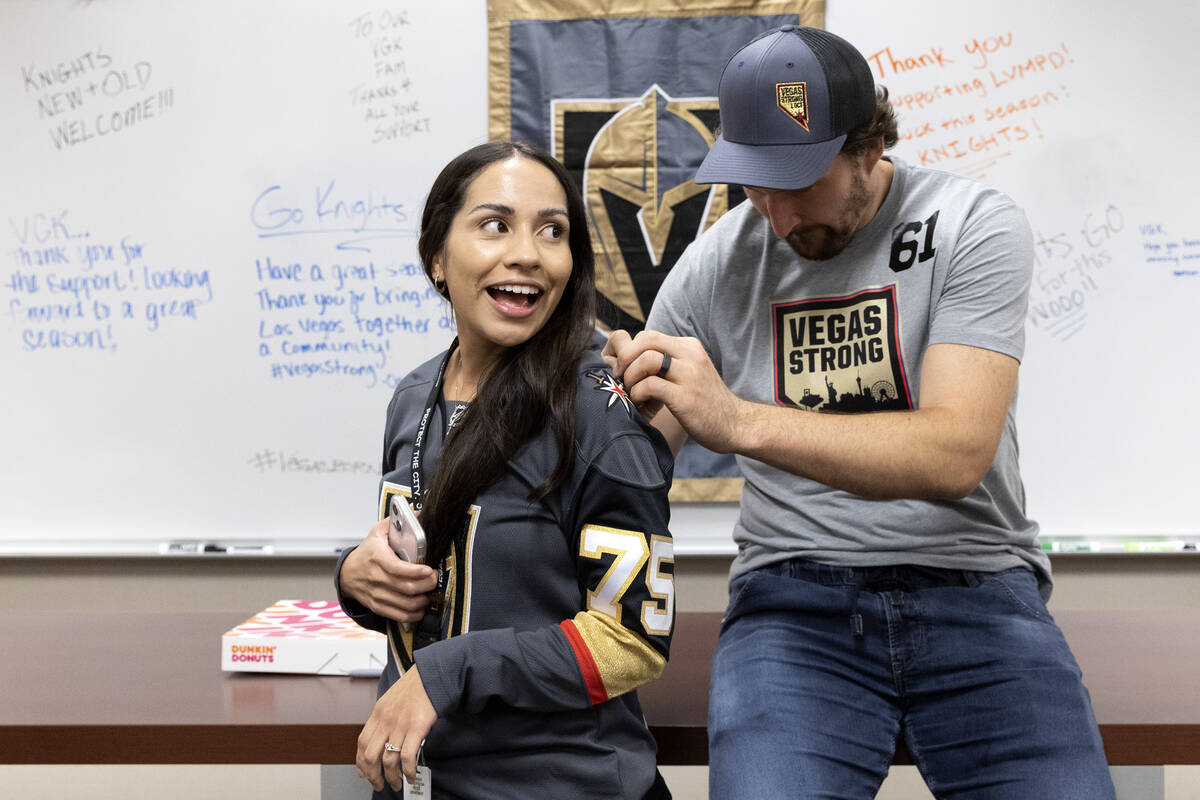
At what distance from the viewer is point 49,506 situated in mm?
2785

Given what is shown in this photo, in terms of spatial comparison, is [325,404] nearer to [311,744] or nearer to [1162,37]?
[311,744]

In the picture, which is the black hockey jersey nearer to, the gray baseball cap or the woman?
the woman

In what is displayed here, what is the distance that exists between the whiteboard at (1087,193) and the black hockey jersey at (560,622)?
193 cm

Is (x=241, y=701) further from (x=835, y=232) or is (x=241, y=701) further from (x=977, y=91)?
(x=977, y=91)

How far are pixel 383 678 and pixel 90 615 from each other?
922mm

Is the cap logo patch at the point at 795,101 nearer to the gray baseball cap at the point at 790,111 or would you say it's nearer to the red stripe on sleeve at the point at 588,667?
the gray baseball cap at the point at 790,111

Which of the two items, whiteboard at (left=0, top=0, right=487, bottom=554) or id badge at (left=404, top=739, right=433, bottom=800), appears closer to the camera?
id badge at (left=404, top=739, right=433, bottom=800)

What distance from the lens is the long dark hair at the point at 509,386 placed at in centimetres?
110

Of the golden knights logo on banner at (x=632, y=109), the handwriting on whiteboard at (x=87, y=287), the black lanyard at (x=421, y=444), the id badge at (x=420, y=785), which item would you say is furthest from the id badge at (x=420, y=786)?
the handwriting on whiteboard at (x=87, y=287)

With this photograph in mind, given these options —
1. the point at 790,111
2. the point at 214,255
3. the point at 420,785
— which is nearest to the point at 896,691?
the point at 420,785

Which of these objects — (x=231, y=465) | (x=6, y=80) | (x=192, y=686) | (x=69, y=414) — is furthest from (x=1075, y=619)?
(x=6, y=80)

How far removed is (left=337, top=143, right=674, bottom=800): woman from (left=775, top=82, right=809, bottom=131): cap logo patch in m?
0.33

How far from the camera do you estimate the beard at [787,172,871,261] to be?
139 cm

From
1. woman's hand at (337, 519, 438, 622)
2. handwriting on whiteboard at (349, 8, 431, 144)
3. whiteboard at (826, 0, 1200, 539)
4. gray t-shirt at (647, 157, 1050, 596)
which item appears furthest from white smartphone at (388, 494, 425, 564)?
whiteboard at (826, 0, 1200, 539)
